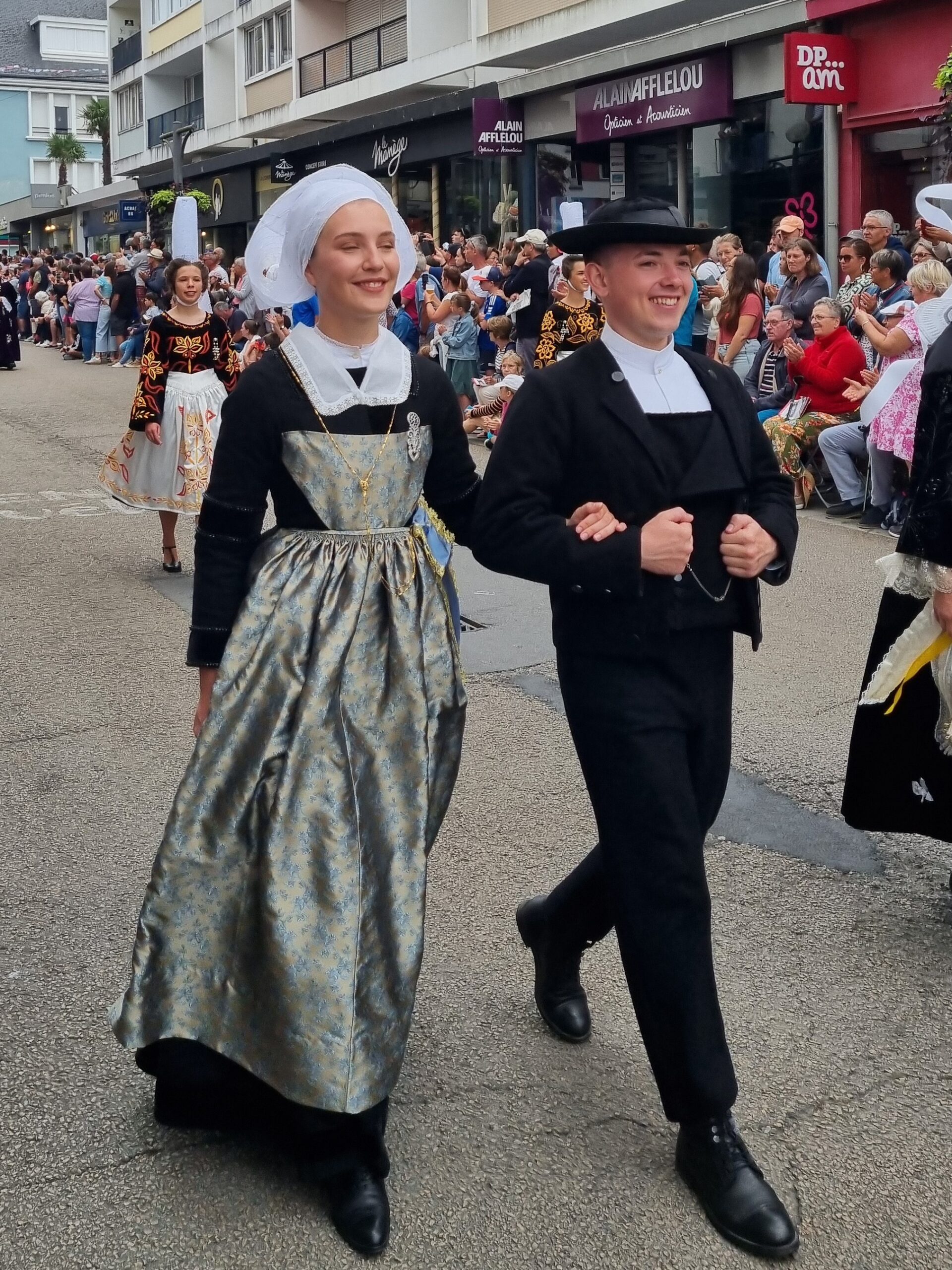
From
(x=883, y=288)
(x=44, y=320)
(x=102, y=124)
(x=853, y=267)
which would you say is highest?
(x=102, y=124)

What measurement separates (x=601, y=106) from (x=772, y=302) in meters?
9.73

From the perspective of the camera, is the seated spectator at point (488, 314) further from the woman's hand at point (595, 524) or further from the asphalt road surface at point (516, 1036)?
the woman's hand at point (595, 524)

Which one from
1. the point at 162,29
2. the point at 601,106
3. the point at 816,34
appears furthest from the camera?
the point at 162,29

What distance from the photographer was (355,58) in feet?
109

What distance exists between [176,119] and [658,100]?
29836 mm

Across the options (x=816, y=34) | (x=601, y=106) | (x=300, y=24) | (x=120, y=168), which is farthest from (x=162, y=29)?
(x=816, y=34)

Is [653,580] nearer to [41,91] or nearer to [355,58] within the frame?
[355,58]

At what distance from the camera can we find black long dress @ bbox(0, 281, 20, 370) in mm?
26062

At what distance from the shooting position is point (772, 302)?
1336 centimetres

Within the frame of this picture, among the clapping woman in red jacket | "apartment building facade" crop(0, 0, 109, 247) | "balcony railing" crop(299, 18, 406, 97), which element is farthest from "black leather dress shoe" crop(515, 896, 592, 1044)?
"apartment building facade" crop(0, 0, 109, 247)

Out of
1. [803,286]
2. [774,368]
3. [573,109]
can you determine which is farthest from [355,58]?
[774,368]

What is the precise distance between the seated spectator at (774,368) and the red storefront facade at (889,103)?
16.2 ft

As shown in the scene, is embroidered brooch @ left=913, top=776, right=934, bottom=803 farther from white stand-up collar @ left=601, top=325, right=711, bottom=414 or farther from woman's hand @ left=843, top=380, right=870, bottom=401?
woman's hand @ left=843, top=380, right=870, bottom=401

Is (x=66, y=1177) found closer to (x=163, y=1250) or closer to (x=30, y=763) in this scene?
(x=163, y=1250)
